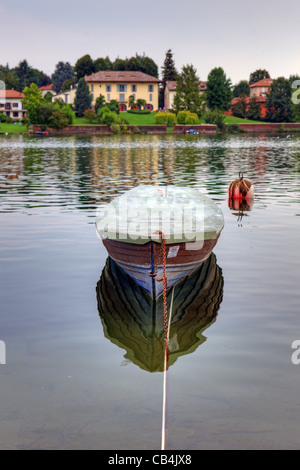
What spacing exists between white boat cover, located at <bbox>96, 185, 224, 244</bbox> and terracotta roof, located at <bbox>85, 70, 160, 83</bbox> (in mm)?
147857

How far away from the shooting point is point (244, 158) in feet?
185

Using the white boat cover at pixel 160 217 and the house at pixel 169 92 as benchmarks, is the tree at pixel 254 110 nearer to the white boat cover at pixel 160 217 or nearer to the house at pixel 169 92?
the house at pixel 169 92

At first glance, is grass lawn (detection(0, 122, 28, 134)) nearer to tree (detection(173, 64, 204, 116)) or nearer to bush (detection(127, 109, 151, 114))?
bush (detection(127, 109, 151, 114))

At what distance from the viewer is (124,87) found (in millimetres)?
158250

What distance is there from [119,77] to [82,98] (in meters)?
20.4

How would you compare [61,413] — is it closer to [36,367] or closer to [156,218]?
[36,367]

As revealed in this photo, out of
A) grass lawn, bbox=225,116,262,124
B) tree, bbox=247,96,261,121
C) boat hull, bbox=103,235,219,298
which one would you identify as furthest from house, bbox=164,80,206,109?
boat hull, bbox=103,235,219,298

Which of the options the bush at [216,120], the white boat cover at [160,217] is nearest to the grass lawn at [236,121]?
the bush at [216,120]

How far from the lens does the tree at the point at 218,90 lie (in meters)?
153

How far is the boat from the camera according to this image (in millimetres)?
11008

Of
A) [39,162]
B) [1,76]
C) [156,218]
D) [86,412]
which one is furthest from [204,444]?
[1,76]

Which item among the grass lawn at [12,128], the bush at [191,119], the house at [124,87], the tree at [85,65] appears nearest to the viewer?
the grass lawn at [12,128]

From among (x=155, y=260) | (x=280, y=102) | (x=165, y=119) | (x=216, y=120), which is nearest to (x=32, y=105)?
(x=165, y=119)

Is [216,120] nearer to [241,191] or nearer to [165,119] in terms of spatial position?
[165,119]
